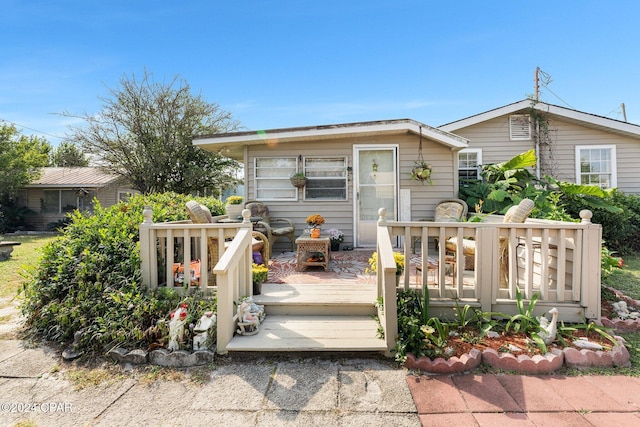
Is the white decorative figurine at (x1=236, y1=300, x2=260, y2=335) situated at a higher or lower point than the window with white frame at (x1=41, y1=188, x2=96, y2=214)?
lower

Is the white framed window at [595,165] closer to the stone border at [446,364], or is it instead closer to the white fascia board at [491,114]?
the white fascia board at [491,114]

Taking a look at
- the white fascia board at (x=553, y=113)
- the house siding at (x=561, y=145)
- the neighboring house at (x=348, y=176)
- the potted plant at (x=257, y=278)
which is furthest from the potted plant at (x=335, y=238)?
the house siding at (x=561, y=145)

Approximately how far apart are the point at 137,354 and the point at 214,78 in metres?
12.8

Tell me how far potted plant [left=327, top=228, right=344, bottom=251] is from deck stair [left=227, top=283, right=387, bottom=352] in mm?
2166

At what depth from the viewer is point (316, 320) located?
3.14 meters

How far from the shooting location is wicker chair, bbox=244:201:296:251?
5.85 metres

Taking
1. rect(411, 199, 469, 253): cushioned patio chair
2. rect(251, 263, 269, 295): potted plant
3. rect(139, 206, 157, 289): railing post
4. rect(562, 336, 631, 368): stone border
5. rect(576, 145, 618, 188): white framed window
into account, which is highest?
rect(576, 145, 618, 188): white framed window

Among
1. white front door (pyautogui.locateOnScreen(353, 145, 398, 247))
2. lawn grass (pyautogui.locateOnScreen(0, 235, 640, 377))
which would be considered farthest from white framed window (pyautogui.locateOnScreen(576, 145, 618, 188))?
white front door (pyautogui.locateOnScreen(353, 145, 398, 247))

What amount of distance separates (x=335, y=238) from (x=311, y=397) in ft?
13.0

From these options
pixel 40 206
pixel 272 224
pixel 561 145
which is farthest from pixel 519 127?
pixel 40 206

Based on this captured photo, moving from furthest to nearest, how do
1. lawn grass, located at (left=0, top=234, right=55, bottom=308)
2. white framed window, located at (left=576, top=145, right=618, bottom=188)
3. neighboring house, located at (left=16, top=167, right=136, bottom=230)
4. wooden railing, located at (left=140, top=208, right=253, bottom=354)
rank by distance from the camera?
neighboring house, located at (left=16, top=167, right=136, bottom=230)
white framed window, located at (left=576, top=145, right=618, bottom=188)
lawn grass, located at (left=0, top=234, right=55, bottom=308)
wooden railing, located at (left=140, top=208, right=253, bottom=354)

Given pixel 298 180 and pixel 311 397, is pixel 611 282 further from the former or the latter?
pixel 298 180

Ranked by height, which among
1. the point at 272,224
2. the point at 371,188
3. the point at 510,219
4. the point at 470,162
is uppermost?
the point at 470,162

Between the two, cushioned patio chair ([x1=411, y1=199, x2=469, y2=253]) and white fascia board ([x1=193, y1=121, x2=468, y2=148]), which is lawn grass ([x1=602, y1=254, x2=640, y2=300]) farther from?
white fascia board ([x1=193, y1=121, x2=468, y2=148])
